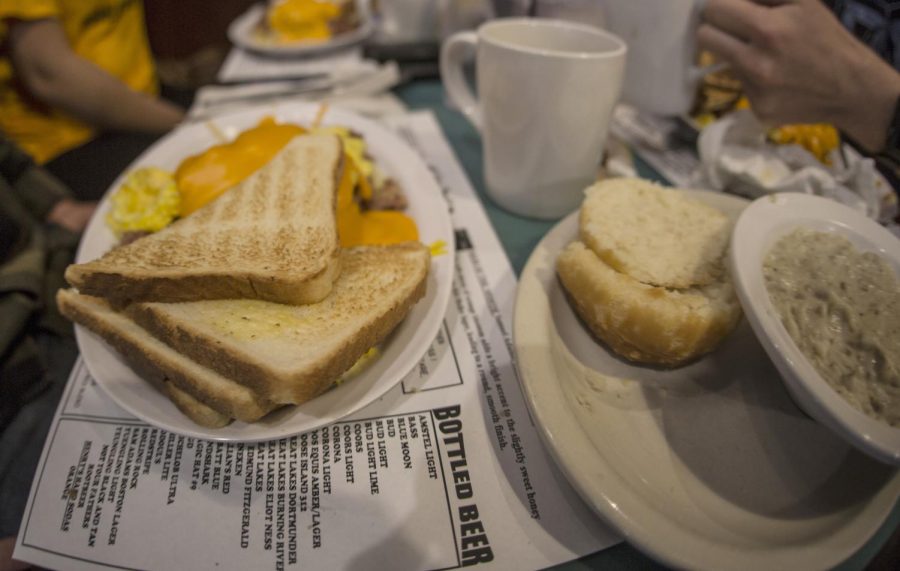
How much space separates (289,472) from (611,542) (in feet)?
1.42

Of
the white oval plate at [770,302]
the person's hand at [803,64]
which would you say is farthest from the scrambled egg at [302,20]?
the white oval plate at [770,302]

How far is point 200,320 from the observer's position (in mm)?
692

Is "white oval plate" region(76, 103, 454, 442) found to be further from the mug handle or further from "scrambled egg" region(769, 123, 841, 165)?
"scrambled egg" region(769, 123, 841, 165)

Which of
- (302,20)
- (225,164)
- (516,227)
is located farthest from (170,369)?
(302,20)

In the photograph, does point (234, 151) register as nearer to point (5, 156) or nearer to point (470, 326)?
point (5, 156)

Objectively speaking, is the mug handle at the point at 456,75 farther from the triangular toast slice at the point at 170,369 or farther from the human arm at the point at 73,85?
the human arm at the point at 73,85

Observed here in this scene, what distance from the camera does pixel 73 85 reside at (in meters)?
1.49

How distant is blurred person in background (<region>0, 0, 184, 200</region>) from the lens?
141cm

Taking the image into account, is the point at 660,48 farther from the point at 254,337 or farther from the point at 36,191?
the point at 36,191

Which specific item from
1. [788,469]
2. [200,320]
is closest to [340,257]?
[200,320]

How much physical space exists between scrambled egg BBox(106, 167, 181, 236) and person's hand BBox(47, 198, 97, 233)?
0.24 metres

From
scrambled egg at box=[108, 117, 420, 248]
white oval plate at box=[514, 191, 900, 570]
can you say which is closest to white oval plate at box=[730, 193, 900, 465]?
white oval plate at box=[514, 191, 900, 570]

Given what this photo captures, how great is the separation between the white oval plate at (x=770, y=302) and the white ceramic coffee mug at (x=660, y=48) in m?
0.51

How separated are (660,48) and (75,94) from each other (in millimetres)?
1816
